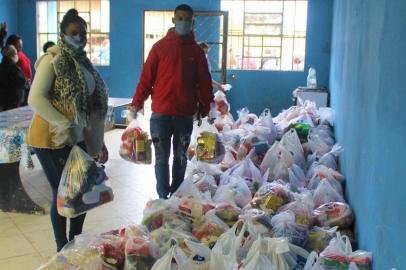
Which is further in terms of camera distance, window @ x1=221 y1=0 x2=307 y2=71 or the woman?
window @ x1=221 y1=0 x2=307 y2=71

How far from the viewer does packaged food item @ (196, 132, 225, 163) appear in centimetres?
381

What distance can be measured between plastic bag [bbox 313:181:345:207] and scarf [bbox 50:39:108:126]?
4.65 feet

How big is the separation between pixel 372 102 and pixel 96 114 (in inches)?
52.3

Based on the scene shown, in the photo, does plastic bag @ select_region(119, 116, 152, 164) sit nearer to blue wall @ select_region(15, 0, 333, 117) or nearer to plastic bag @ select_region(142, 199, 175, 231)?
plastic bag @ select_region(142, 199, 175, 231)

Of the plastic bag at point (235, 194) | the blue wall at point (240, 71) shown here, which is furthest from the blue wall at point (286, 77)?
the plastic bag at point (235, 194)

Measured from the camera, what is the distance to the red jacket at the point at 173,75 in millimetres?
3209

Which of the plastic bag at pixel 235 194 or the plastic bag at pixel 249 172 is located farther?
the plastic bag at pixel 249 172

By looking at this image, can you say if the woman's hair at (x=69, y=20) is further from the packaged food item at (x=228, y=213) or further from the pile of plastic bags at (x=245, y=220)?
the packaged food item at (x=228, y=213)

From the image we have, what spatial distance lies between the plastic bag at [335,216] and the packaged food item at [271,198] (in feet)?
0.68

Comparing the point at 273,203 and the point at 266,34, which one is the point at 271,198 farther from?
the point at 266,34

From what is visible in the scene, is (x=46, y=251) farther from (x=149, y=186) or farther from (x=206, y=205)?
(x=149, y=186)

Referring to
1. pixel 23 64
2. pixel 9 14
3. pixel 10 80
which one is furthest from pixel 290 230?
pixel 9 14

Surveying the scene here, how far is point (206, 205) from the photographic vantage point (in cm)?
281

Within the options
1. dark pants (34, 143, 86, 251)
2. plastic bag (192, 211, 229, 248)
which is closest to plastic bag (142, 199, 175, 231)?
plastic bag (192, 211, 229, 248)
